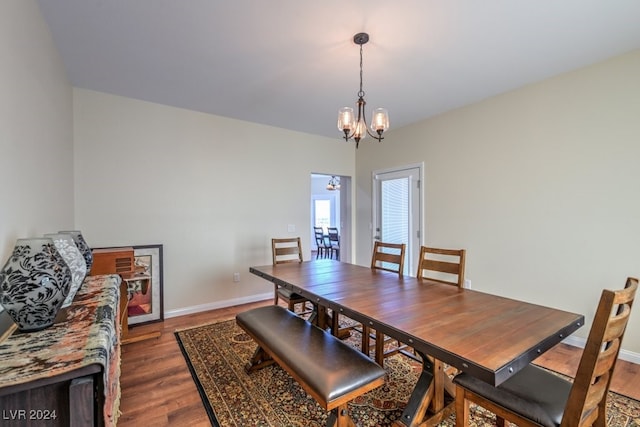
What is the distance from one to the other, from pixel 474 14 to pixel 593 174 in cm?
184

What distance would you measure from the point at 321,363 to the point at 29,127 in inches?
82.0

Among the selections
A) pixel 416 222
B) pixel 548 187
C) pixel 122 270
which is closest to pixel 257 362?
pixel 122 270

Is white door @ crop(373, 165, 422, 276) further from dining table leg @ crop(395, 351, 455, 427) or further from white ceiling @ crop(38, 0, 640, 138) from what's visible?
dining table leg @ crop(395, 351, 455, 427)

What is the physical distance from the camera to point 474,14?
6.21 feet

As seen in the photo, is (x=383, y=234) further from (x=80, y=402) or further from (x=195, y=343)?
(x=80, y=402)

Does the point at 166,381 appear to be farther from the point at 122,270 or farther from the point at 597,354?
the point at 597,354

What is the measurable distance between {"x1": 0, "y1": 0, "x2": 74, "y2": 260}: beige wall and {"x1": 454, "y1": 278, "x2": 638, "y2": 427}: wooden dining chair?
222cm

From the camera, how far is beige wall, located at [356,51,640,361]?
2398 mm

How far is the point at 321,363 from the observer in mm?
1466

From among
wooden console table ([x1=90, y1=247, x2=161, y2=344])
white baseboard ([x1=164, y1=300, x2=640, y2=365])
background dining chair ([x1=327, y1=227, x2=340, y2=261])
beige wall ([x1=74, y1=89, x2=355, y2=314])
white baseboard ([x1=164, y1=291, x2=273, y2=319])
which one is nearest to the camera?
white baseboard ([x1=164, y1=300, x2=640, y2=365])

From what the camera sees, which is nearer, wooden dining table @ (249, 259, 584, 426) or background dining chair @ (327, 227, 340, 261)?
wooden dining table @ (249, 259, 584, 426)

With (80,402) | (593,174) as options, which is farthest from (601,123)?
(80,402)

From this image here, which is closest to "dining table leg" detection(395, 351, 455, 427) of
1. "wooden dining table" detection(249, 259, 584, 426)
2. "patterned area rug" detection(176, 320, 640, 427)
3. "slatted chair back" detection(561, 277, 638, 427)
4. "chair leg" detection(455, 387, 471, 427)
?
"wooden dining table" detection(249, 259, 584, 426)

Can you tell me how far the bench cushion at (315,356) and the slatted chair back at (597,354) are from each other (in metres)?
0.74
